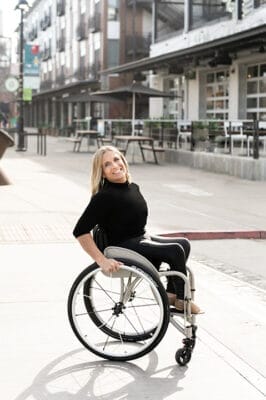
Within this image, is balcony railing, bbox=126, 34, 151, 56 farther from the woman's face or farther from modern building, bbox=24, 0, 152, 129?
the woman's face

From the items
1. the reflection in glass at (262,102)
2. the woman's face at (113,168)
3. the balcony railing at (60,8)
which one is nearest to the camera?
the woman's face at (113,168)

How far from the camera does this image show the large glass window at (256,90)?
2597 cm

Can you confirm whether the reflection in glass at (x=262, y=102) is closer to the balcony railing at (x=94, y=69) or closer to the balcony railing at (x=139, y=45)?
the balcony railing at (x=139, y=45)

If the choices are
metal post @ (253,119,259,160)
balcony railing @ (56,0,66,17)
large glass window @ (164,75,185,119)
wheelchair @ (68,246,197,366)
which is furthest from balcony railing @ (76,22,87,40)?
wheelchair @ (68,246,197,366)

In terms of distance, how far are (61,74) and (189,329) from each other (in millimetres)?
61029

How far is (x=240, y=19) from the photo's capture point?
2688cm

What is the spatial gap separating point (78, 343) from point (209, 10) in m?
27.7

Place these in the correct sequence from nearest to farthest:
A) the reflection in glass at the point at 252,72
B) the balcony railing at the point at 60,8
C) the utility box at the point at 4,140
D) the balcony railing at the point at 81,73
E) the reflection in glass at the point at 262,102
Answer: the utility box at the point at 4,140, the reflection in glass at the point at 262,102, the reflection in glass at the point at 252,72, the balcony railing at the point at 81,73, the balcony railing at the point at 60,8

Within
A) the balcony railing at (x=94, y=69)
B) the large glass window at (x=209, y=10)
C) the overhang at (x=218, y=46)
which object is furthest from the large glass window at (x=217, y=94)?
the balcony railing at (x=94, y=69)

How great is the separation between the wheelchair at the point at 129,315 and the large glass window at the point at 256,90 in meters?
21.3

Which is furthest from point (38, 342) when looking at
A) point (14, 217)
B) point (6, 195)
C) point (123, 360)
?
point (6, 195)

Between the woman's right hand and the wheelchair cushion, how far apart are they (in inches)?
2.4

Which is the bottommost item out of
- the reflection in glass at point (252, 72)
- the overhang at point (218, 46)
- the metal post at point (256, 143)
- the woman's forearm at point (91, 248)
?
the woman's forearm at point (91, 248)

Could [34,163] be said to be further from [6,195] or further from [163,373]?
[163,373]
